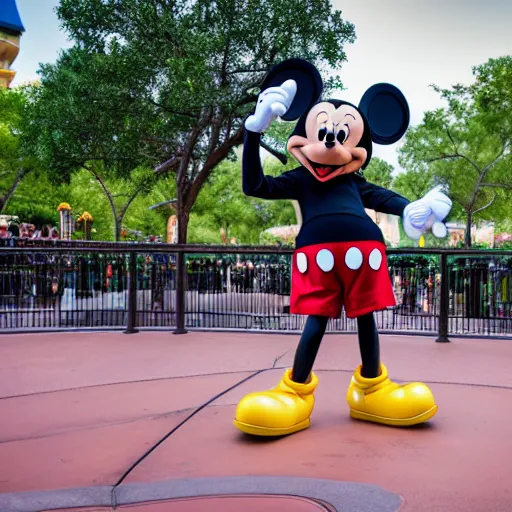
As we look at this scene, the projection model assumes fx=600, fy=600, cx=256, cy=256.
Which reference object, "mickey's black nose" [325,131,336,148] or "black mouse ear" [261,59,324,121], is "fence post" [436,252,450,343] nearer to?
"black mouse ear" [261,59,324,121]

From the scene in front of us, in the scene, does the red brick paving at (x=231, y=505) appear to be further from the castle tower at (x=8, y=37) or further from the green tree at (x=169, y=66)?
the castle tower at (x=8, y=37)

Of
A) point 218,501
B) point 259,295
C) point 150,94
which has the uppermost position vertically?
point 150,94

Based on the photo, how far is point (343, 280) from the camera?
3.35m

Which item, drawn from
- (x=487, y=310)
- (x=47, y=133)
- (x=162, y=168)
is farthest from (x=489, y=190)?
(x=487, y=310)

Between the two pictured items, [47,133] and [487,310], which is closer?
[487,310]

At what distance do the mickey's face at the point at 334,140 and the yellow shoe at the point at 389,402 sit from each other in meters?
1.20

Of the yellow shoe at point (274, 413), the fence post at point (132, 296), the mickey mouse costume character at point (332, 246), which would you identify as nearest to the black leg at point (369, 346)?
the mickey mouse costume character at point (332, 246)

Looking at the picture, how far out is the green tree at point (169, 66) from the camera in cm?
1417

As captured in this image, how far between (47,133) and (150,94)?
341 cm

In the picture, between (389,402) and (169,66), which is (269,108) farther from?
(169,66)

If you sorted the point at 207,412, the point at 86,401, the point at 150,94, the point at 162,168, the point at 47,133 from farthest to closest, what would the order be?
the point at 162,168, the point at 47,133, the point at 150,94, the point at 86,401, the point at 207,412

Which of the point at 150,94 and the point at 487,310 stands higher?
the point at 150,94

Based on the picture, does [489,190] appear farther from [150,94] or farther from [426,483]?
[426,483]

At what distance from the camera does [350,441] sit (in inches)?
121
